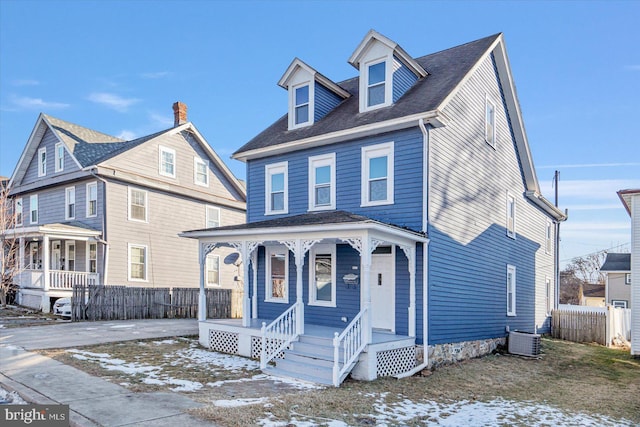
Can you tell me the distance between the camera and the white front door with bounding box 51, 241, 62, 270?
2121cm

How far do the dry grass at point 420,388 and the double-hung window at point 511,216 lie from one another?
453 centimetres

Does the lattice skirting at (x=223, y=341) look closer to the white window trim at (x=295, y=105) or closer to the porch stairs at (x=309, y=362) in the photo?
the porch stairs at (x=309, y=362)

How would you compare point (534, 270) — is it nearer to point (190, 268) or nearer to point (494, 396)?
point (494, 396)

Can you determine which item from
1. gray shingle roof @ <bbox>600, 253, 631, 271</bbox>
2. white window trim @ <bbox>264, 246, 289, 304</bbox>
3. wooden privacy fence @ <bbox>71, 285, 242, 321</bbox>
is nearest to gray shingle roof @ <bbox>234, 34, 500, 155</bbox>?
white window trim @ <bbox>264, 246, 289, 304</bbox>

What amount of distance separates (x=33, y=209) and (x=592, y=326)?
1045 inches

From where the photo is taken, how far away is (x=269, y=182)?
13.6 m

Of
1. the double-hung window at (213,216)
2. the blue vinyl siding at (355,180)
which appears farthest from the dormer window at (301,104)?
the double-hung window at (213,216)

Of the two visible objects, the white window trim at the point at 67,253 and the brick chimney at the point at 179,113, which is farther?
the brick chimney at the point at 179,113

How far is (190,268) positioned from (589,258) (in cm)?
5773

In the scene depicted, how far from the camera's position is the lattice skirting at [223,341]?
11359mm

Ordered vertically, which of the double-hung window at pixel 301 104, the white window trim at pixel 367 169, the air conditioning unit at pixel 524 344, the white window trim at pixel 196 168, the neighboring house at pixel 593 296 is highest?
the double-hung window at pixel 301 104

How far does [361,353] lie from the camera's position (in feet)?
29.3

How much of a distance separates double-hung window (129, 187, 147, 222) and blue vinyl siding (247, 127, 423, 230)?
328 inches

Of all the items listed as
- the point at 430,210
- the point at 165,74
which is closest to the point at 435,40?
the point at 430,210
